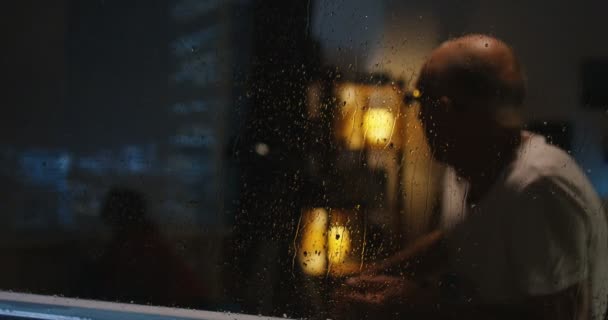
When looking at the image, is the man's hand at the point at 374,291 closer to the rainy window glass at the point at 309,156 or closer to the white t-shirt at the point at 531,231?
the rainy window glass at the point at 309,156

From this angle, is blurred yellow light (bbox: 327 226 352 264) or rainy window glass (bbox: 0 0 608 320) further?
blurred yellow light (bbox: 327 226 352 264)

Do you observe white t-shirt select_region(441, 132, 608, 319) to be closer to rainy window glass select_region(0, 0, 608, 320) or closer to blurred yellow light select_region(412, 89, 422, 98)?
rainy window glass select_region(0, 0, 608, 320)

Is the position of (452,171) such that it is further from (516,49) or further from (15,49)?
(15,49)

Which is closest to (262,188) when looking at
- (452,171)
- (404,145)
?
(404,145)

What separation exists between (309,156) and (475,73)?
46 cm

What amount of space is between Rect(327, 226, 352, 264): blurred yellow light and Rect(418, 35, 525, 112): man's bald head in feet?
1.37

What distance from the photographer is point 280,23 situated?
4.58 ft

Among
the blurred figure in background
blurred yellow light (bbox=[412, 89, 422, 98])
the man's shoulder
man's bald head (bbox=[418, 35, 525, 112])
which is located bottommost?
the blurred figure in background

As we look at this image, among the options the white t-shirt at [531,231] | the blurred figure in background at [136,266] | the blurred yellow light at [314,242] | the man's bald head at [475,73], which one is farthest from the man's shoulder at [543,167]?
the blurred figure in background at [136,266]

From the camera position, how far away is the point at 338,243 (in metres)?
1.36

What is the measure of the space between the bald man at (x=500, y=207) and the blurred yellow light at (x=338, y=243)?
0.16 metres

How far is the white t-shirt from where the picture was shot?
1.24m

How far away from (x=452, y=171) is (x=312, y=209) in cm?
37

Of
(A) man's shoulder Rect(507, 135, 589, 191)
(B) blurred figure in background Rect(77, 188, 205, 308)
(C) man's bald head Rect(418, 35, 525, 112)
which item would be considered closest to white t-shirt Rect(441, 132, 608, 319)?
(A) man's shoulder Rect(507, 135, 589, 191)
